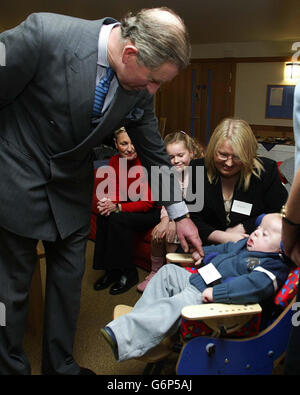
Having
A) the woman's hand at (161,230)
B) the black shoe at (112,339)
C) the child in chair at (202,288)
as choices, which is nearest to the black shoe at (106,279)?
the woman's hand at (161,230)

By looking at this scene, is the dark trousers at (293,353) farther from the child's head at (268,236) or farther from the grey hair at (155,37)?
the grey hair at (155,37)

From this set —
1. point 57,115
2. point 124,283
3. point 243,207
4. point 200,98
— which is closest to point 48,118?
point 57,115

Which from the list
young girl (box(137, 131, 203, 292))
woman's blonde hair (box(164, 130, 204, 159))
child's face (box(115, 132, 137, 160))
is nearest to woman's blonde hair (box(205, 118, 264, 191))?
young girl (box(137, 131, 203, 292))

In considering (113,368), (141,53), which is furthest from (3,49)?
(113,368)

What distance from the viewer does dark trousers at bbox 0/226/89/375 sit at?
137cm

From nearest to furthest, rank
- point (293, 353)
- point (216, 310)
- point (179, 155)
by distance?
1. point (293, 353)
2. point (216, 310)
3. point (179, 155)

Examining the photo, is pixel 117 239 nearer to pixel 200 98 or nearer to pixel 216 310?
pixel 216 310

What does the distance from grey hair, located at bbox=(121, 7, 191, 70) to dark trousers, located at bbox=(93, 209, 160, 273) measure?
5.37ft

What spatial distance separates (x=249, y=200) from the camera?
2.13 metres

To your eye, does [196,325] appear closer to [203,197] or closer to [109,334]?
[109,334]

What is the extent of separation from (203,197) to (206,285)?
0.75 m

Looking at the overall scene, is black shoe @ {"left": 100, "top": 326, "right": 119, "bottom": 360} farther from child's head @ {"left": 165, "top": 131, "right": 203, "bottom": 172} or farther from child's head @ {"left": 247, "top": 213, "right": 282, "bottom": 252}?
child's head @ {"left": 165, "top": 131, "right": 203, "bottom": 172}

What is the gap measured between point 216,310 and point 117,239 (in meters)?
1.39

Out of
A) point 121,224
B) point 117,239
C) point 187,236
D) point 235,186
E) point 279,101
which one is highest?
point 279,101
